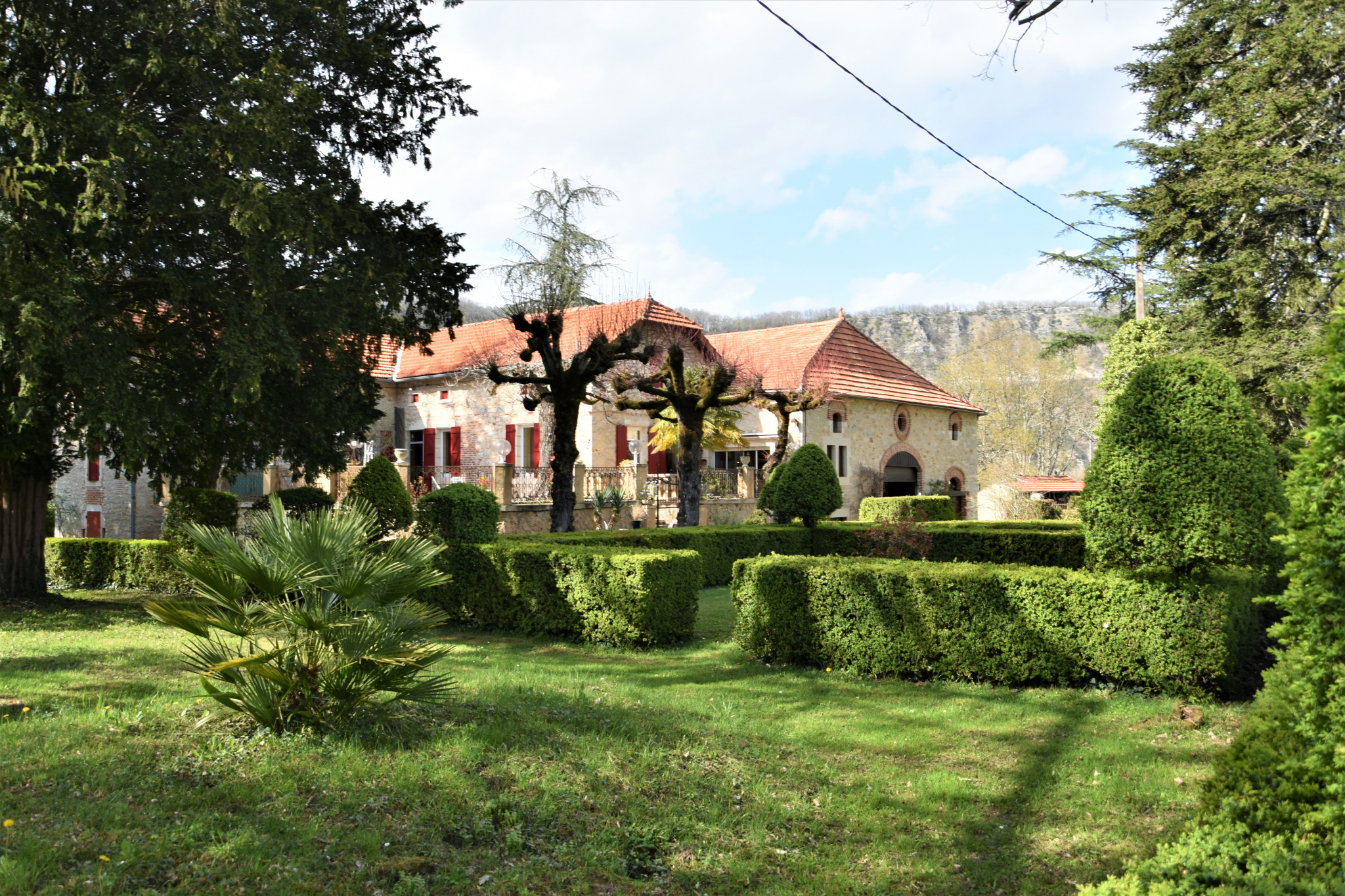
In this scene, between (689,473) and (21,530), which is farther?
(689,473)

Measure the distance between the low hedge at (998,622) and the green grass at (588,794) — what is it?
0.48m

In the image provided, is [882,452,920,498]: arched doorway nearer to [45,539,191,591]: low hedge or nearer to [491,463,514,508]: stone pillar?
[491,463,514,508]: stone pillar

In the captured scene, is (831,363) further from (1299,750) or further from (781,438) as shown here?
(1299,750)

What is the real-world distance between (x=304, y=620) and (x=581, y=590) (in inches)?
221

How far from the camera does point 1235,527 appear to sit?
700 centimetres

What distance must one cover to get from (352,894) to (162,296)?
1177 centimetres

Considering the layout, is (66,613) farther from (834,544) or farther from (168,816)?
(834,544)

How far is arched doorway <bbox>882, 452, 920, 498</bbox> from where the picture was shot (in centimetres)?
3080

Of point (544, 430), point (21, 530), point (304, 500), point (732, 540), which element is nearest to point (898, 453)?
point (544, 430)

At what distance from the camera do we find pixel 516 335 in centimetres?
2616

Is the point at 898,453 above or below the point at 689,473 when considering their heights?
above

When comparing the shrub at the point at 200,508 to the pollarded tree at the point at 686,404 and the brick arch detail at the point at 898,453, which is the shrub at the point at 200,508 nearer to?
the pollarded tree at the point at 686,404

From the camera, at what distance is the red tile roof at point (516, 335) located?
967 inches

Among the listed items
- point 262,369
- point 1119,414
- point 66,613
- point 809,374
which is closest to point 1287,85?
point 809,374
